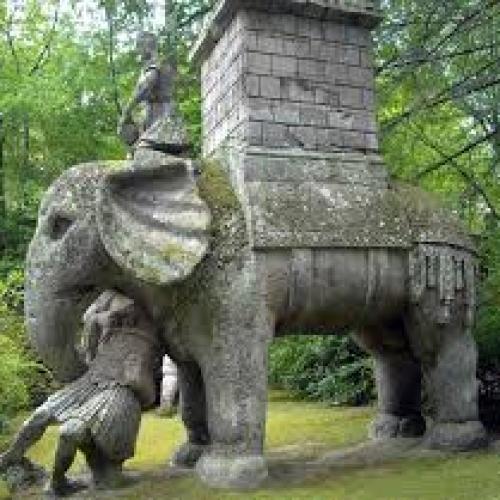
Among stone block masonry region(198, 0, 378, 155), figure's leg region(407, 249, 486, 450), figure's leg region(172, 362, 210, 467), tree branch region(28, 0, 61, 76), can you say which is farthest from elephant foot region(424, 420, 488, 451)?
tree branch region(28, 0, 61, 76)

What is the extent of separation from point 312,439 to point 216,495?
2.84 meters

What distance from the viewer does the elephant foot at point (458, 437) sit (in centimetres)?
691

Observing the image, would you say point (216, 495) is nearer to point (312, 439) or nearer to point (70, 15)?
point (312, 439)

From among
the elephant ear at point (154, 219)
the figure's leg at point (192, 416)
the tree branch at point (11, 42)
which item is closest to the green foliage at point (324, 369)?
the figure's leg at point (192, 416)

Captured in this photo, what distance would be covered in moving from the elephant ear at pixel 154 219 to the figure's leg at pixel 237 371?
0.39 m

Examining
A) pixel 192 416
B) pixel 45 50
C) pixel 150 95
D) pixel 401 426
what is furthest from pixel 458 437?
pixel 45 50

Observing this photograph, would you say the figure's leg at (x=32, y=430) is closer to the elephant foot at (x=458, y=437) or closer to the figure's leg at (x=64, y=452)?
the figure's leg at (x=64, y=452)

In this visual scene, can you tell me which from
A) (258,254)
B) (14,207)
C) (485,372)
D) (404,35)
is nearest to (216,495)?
(258,254)

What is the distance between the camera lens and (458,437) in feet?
22.7

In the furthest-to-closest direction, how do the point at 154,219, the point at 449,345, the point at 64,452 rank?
the point at 449,345 → the point at 154,219 → the point at 64,452

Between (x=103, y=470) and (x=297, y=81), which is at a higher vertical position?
(x=297, y=81)

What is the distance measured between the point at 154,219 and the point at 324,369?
22.2 ft

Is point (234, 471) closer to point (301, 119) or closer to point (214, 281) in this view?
point (214, 281)

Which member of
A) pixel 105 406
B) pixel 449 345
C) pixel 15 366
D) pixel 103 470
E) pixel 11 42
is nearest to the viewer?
pixel 105 406
